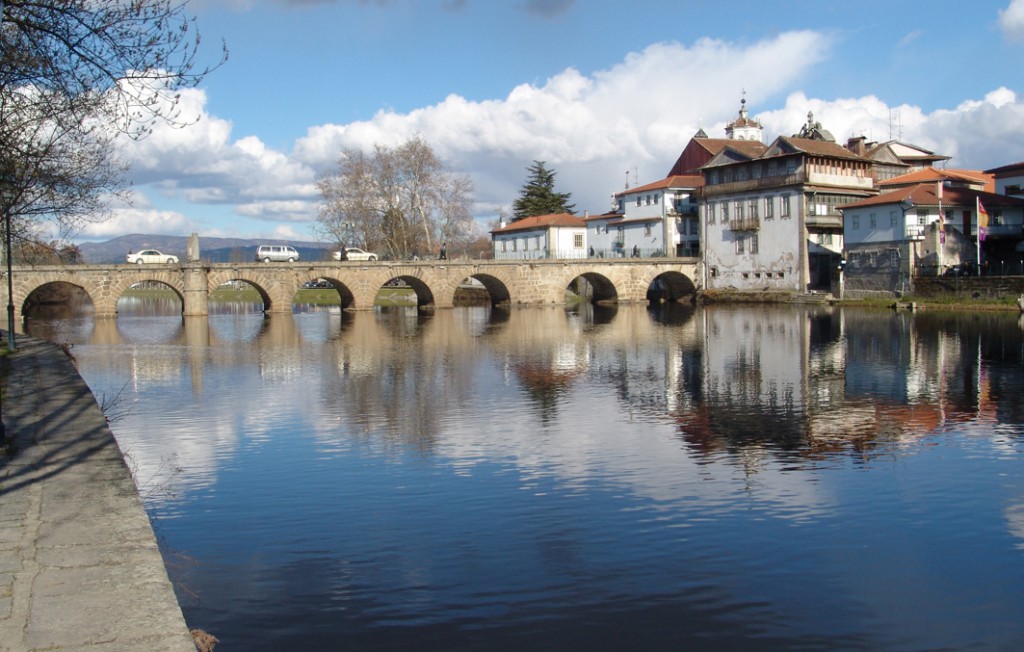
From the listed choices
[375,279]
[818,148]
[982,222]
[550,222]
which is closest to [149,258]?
[375,279]

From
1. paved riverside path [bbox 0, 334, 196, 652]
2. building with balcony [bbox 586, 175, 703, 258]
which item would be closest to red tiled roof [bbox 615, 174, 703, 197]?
building with balcony [bbox 586, 175, 703, 258]

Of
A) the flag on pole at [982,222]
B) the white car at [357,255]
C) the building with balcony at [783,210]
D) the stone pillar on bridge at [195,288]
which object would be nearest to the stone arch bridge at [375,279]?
the stone pillar on bridge at [195,288]

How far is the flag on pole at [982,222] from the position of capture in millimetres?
55656

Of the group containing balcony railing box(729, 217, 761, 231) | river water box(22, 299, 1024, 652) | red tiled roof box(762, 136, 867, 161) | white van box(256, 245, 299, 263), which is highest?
red tiled roof box(762, 136, 867, 161)

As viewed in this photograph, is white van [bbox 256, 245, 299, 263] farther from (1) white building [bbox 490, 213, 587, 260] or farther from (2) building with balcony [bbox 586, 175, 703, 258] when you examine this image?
(2) building with balcony [bbox 586, 175, 703, 258]

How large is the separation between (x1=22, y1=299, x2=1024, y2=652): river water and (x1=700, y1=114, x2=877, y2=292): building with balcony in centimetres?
3882

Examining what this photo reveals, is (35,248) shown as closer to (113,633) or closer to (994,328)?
(113,633)

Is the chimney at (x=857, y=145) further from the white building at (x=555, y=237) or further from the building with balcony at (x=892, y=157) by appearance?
the white building at (x=555, y=237)

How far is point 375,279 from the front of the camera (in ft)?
220

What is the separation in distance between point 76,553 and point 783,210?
65.4 meters

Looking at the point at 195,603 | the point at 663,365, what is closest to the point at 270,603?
the point at 195,603

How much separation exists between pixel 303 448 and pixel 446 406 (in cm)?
540

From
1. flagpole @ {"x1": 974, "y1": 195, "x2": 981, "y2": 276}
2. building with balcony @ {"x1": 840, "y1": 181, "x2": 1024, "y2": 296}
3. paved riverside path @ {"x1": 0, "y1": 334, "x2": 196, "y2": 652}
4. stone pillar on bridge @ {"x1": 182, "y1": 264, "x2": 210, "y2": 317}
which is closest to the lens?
paved riverside path @ {"x1": 0, "y1": 334, "x2": 196, "y2": 652}

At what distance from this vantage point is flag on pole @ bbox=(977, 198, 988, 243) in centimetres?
5566
